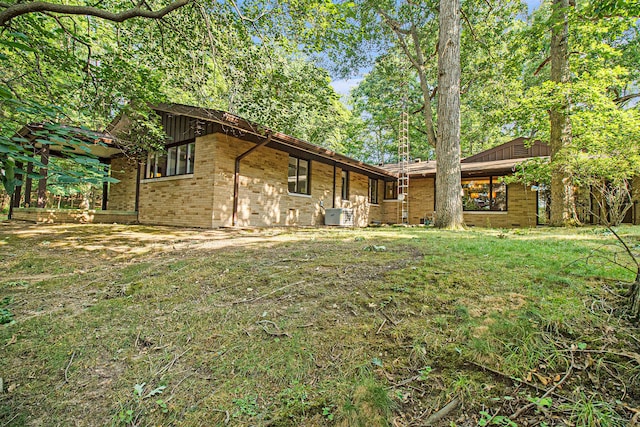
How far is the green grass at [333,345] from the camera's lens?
1.50 metres

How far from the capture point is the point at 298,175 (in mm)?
11391

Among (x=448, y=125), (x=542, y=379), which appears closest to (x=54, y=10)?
(x=542, y=379)

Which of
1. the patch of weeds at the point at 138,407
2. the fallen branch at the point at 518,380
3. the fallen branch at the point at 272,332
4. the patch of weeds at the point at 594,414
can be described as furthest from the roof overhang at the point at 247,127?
the patch of weeds at the point at 594,414

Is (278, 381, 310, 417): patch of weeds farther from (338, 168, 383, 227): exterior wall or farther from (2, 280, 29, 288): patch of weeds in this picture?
(338, 168, 383, 227): exterior wall

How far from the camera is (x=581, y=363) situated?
1543mm

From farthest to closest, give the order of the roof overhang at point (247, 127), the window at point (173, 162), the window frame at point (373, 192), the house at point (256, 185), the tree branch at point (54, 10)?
1. the window frame at point (373, 192)
2. the window at point (173, 162)
3. the house at point (256, 185)
4. the roof overhang at point (247, 127)
5. the tree branch at point (54, 10)

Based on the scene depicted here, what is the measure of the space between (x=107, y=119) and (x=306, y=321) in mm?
6180

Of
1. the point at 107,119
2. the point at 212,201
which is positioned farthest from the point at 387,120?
the point at 107,119

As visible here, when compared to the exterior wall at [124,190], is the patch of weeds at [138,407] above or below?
below

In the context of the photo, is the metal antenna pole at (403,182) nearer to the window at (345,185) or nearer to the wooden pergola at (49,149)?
the window at (345,185)

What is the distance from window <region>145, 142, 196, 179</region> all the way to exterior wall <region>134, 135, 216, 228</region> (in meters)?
0.27

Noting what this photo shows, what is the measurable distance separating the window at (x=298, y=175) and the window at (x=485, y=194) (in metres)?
8.04

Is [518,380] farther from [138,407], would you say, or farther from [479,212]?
[479,212]

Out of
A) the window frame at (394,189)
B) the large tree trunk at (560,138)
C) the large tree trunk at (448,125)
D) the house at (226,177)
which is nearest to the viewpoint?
the large tree trunk at (448,125)
